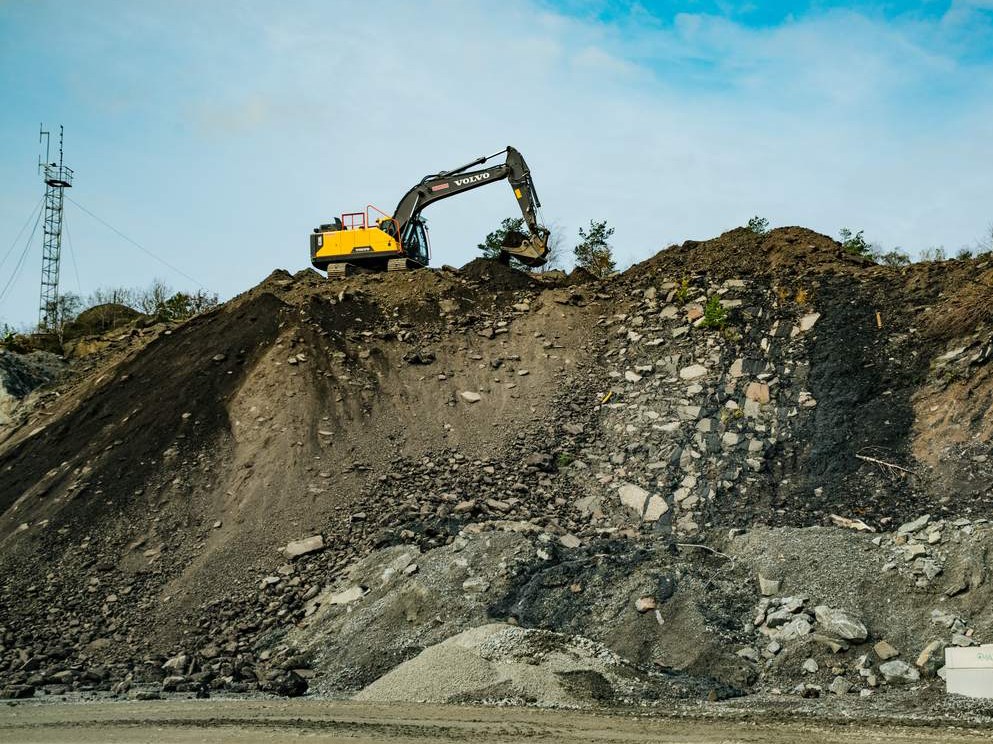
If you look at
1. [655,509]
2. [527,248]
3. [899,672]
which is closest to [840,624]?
[899,672]

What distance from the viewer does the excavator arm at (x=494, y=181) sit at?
18.5m

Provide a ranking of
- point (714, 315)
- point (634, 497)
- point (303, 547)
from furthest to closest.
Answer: point (714, 315) → point (634, 497) → point (303, 547)

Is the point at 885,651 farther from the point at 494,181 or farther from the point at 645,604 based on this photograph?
the point at 494,181

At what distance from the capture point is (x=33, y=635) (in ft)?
38.6

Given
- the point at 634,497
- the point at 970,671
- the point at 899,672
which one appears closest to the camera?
the point at 970,671

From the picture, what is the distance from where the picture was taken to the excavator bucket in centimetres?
1853

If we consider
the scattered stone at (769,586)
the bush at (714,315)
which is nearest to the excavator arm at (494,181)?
the bush at (714,315)

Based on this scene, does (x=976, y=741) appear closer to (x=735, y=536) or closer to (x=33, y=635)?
(x=735, y=536)

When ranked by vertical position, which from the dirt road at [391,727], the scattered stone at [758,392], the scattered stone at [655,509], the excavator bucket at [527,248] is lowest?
the dirt road at [391,727]

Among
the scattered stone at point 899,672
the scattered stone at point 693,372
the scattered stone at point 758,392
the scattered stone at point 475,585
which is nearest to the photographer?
the scattered stone at point 899,672

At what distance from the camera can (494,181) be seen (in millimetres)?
18922

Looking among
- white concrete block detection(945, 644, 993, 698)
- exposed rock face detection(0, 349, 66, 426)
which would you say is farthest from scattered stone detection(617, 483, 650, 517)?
exposed rock face detection(0, 349, 66, 426)

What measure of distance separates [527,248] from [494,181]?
1557 millimetres

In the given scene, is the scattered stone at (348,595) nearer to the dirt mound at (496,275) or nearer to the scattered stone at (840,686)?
the scattered stone at (840,686)
